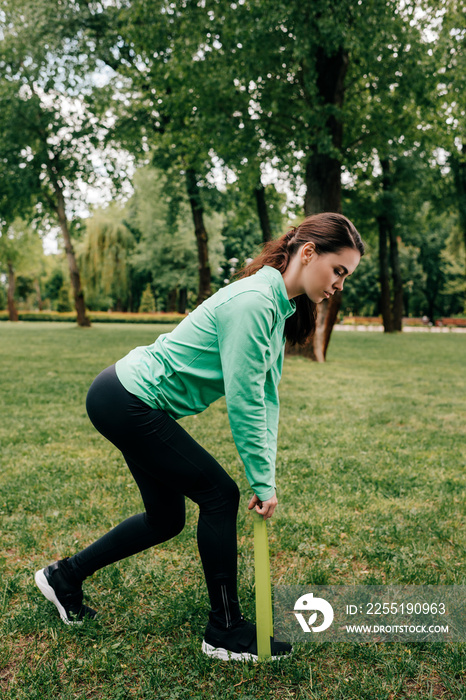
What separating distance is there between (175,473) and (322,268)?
1.06 m

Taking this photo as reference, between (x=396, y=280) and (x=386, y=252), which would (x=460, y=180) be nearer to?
(x=386, y=252)

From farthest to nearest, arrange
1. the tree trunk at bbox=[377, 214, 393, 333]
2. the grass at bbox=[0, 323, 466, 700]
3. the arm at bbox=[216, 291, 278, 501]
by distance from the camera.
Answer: the tree trunk at bbox=[377, 214, 393, 333], the grass at bbox=[0, 323, 466, 700], the arm at bbox=[216, 291, 278, 501]

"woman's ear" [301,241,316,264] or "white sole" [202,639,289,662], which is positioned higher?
"woman's ear" [301,241,316,264]

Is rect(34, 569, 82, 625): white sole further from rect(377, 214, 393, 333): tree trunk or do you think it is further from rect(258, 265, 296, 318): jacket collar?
rect(377, 214, 393, 333): tree trunk

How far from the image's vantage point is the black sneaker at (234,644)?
239cm

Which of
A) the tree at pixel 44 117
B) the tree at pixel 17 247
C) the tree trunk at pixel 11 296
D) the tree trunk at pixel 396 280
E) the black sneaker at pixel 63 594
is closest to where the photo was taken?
the black sneaker at pixel 63 594

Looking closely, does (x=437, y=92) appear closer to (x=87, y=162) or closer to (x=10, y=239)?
(x=87, y=162)

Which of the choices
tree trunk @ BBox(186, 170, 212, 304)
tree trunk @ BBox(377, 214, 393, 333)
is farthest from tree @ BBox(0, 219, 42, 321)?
tree trunk @ BBox(377, 214, 393, 333)

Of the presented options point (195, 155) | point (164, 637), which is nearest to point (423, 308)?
point (195, 155)

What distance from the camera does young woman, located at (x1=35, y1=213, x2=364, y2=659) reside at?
205 centimetres

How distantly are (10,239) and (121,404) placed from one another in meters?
49.4

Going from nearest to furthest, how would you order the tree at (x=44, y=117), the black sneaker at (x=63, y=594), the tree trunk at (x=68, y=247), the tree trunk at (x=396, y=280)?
1. the black sneaker at (x=63, y=594)
2. the tree at (x=44, y=117)
3. the tree trunk at (x=68, y=247)
4. the tree trunk at (x=396, y=280)

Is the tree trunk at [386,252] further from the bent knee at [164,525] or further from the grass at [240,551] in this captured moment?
the bent knee at [164,525]

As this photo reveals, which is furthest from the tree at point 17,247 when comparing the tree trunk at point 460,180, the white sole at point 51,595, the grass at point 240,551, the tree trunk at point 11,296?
the white sole at point 51,595
